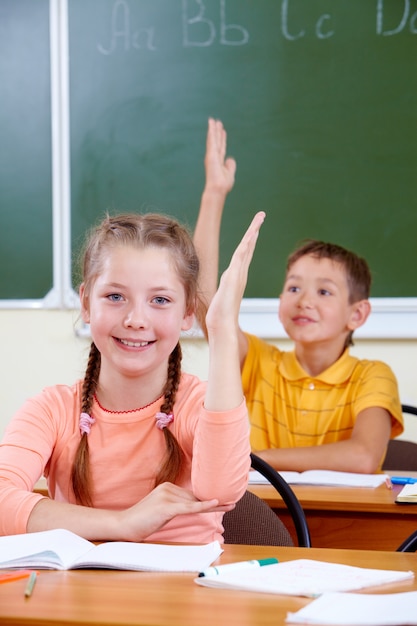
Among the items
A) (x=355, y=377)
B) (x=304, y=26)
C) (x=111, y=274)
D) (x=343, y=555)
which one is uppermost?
(x=304, y=26)

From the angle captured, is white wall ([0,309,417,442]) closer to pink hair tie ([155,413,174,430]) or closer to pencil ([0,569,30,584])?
pink hair tie ([155,413,174,430])

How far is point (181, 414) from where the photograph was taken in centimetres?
162

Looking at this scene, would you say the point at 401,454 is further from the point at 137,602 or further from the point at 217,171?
the point at 137,602

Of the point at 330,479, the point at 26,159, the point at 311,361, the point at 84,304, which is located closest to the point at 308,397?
the point at 311,361

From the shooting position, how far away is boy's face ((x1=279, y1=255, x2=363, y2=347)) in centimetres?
291

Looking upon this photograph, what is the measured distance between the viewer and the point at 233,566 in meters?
1.10

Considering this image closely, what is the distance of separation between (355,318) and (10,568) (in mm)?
2042

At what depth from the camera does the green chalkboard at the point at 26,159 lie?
3803 mm

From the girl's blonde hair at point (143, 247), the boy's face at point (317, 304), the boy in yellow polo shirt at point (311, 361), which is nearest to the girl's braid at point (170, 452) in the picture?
the girl's blonde hair at point (143, 247)

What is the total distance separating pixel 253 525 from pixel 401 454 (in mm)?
1221

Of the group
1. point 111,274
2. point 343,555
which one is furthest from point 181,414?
point 343,555

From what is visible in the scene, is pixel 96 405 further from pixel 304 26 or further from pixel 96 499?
pixel 304 26

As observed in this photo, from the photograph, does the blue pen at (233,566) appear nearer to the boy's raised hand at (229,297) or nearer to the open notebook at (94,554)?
the open notebook at (94,554)

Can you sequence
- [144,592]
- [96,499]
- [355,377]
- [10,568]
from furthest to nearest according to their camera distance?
1. [355,377]
2. [96,499]
3. [10,568]
4. [144,592]
